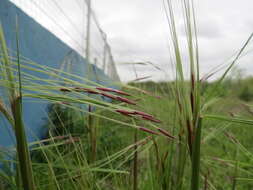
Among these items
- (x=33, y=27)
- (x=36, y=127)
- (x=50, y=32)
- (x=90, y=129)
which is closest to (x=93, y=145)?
(x=90, y=129)

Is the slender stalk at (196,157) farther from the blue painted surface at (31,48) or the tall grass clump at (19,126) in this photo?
the blue painted surface at (31,48)

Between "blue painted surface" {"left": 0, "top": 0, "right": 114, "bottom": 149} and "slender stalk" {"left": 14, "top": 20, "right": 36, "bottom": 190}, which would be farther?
"blue painted surface" {"left": 0, "top": 0, "right": 114, "bottom": 149}

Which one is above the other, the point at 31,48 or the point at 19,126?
the point at 31,48

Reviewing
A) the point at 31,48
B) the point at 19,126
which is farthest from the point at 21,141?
the point at 31,48

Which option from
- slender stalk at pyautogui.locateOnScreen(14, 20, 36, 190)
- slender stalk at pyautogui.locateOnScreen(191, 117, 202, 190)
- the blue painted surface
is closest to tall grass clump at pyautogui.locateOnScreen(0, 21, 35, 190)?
slender stalk at pyautogui.locateOnScreen(14, 20, 36, 190)

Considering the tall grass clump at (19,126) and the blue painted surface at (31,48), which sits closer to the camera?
the tall grass clump at (19,126)

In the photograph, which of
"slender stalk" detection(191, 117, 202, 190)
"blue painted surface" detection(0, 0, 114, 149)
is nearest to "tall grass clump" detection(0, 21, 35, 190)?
"slender stalk" detection(191, 117, 202, 190)

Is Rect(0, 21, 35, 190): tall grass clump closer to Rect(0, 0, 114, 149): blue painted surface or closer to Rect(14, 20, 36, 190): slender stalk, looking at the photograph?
Rect(14, 20, 36, 190): slender stalk

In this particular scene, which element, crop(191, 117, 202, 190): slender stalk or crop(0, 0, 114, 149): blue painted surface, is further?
crop(0, 0, 114, 149): blue painted surface

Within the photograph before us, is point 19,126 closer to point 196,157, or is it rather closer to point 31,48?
point 196,157

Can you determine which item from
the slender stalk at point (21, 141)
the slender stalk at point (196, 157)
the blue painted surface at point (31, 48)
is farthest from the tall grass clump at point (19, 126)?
the blue painted surface at point (31, 48)

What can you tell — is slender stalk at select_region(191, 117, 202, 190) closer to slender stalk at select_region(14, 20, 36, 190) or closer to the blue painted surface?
slender stalk at select_region(14, 20, 36, 190)

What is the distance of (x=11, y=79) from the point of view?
25cm

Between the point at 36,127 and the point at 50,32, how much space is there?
97 centimetres
